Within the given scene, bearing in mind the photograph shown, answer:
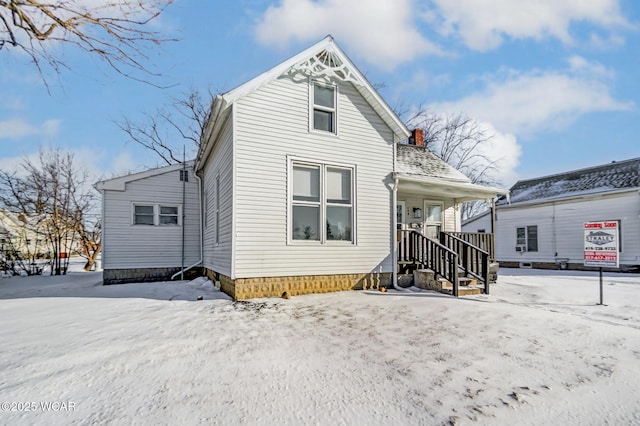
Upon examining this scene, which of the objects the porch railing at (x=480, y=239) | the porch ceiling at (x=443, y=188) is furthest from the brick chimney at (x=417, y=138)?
the porch railing at (x=480, y=239)

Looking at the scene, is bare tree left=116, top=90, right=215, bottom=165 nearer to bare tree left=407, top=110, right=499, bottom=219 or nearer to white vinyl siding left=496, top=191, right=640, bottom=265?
bare tree left=407, top=110, right=499, bottom=219

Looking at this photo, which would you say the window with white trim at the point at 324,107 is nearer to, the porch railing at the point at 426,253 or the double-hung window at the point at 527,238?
the porch railing at the point at 426,253

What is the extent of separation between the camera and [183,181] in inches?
469

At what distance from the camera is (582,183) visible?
17.3m

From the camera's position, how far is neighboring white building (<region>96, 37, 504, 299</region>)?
7027 millimetres

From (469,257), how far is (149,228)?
33.1 ft

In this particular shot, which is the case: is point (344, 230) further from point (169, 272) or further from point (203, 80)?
point (203, 80)

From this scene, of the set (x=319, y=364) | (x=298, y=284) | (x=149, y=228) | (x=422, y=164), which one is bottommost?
(x=319, y=364)

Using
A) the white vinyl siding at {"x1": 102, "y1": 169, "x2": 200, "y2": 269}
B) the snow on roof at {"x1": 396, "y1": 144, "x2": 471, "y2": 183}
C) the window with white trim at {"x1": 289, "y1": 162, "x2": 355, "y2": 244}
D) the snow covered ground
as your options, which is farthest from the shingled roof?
the white vinyl siding at {"x1": 102, "y1": 169, "x2": 200, "y2": 269}

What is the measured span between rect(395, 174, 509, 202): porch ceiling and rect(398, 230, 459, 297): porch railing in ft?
4.47

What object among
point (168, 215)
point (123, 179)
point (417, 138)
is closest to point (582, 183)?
point (417, 138)

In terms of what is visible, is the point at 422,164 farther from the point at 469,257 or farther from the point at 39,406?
the point at 39,406

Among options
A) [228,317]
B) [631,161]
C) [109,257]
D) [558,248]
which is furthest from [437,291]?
[631,161]

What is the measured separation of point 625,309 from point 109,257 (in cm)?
1334
